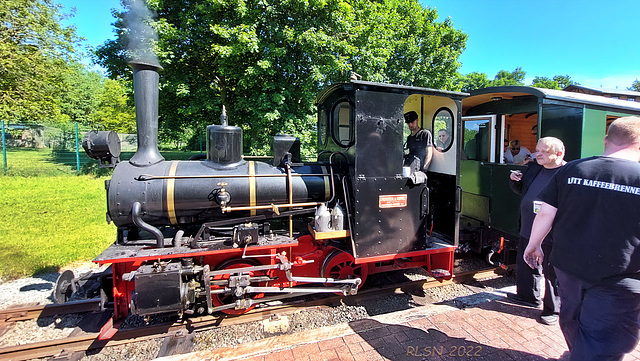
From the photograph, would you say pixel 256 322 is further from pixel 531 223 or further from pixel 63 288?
pixel 531 223

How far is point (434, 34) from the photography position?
16016 mm

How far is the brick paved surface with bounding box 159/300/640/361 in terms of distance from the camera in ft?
9.06

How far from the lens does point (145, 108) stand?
3.69 metres

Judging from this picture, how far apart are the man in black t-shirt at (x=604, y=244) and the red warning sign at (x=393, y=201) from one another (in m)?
1.80

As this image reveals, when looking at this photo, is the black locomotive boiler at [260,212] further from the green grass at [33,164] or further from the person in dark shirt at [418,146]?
the green grass at [33,164]

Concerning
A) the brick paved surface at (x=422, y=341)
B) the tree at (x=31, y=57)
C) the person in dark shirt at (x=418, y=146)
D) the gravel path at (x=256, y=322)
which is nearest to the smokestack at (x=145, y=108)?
the gravel path at (x=256, y=322)

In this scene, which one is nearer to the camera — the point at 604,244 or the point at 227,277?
the point at 604,244

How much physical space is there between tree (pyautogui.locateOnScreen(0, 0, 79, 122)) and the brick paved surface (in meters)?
20.8

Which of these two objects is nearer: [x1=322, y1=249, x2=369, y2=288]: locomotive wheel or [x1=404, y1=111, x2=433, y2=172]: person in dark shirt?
[x1=322, y1=249, x2=369, y2=288]: locomotive wheel

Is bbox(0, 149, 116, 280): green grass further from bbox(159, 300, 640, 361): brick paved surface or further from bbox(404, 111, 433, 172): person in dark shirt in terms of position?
bbox(404, 111, 433, 172): person in dark shirt

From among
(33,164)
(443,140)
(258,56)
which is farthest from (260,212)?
(33,164)

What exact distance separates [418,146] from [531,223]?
182cm

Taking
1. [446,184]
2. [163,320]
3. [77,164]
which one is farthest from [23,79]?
[446,184]

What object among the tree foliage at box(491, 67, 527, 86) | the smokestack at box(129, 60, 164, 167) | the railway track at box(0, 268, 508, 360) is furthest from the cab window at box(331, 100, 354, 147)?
the tree foliage at box(491, 67, 527, 86)
